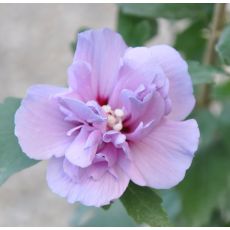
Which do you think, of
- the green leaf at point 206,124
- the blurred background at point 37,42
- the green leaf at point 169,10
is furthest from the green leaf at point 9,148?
the blurred background at point 37,42

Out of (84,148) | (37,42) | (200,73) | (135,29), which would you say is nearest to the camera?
(84,148)

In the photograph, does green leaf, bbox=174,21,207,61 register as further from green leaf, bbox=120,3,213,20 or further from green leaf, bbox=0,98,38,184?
green leaf, bbox=0,98,38,184

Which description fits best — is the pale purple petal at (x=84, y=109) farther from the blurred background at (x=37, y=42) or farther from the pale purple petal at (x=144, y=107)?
the blurred background at (x=37, y=42)

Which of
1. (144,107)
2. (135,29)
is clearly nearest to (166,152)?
(144,107)

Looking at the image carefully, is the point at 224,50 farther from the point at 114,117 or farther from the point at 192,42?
the point at 192,42

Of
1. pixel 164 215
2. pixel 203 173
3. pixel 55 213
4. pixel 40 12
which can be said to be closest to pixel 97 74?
pixel 164 215

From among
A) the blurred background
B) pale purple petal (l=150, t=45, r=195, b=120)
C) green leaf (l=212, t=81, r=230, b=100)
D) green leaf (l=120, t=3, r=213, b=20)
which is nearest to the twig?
green leaf (l=120, t=3, r=213, b=20)
